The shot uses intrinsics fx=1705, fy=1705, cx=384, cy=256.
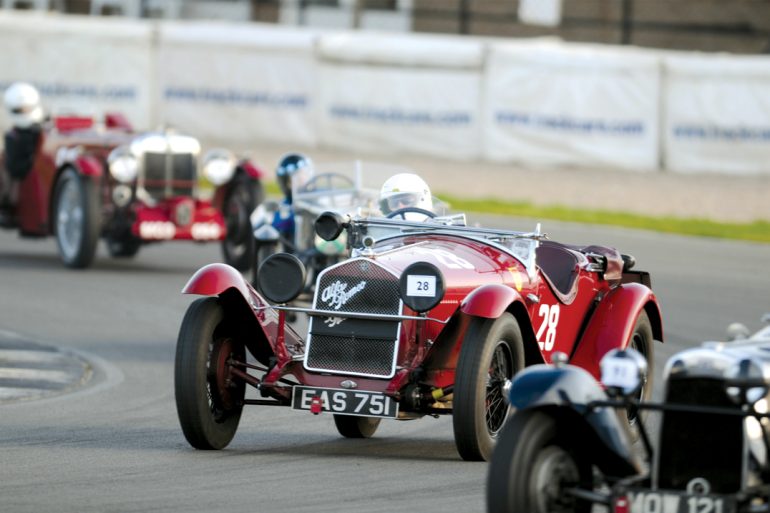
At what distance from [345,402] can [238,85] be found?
67.1 ft

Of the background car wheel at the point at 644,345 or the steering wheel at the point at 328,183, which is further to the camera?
A: the steering wheel at the point at 328,183

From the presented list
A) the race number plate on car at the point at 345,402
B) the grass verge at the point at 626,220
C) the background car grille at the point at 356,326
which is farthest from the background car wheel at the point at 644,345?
the grass verge at the point at 626,220

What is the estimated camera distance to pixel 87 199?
1623cm

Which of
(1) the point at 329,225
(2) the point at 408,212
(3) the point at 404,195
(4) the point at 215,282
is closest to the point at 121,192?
(3) the point at 404,195

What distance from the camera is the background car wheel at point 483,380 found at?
780cm

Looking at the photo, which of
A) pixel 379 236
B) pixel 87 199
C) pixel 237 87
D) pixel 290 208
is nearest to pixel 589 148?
pixel 237 87

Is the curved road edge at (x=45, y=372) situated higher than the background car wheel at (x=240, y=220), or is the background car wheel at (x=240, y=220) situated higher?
the background car wheel at (x=240, y=220)

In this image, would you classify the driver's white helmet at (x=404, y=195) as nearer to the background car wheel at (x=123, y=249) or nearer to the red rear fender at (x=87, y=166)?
the red rear fender at (x=87, y=166)

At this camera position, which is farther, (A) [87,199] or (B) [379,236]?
(A) [87,199]

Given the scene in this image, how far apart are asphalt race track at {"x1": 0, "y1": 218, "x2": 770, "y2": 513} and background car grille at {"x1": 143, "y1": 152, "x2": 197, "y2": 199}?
1.14 metres

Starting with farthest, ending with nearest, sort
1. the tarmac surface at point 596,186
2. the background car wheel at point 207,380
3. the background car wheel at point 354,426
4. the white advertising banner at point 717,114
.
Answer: the white advertising banner at point 717,114 → the tarmac surface at point 596,186 → the background car wheel at point 354,426 → the background car wheel at point 207,380

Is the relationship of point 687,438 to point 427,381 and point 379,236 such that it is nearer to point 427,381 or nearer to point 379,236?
point 427,381

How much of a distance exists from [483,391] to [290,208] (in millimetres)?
5792

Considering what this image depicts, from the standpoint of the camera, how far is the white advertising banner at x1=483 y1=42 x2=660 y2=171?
26312mm
